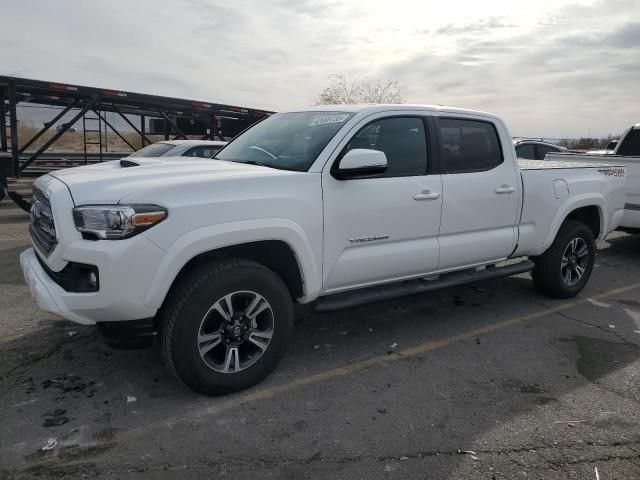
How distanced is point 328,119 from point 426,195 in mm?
997

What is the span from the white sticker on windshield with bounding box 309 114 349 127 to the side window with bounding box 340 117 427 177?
0.20m

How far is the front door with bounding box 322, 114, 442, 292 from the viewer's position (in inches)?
147

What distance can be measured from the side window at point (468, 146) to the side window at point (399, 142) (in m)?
0.24

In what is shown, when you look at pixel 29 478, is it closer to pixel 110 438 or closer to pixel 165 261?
pixel 110 438

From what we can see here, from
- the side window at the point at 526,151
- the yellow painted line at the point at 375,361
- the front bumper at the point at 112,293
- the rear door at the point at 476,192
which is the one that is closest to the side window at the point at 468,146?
the rear door at the point at 476,192

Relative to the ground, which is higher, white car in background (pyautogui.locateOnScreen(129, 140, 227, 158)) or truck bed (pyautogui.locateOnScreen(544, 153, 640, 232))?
white car in background (pyautogui.locateOnScreen(129, 140, 227, 158))

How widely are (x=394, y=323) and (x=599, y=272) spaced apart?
3883 mm

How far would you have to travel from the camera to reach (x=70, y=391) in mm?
3410

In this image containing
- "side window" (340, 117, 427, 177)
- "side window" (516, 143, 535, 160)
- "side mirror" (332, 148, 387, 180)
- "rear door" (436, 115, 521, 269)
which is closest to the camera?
"side mirror" (332, 148, 387, 180)

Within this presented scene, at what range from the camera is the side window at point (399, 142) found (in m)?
4.04

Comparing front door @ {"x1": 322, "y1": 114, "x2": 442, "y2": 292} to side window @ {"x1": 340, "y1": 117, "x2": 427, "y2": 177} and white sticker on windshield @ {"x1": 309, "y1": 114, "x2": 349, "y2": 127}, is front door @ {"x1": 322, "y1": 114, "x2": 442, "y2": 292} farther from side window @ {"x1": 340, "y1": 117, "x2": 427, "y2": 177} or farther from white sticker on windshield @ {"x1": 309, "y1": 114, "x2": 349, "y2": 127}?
white sticker on windshield @ {"x1": 309, "y1": 114, "x2": 349, "y2": 127}

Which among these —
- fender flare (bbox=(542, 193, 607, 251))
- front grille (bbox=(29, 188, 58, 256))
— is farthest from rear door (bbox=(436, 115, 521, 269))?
front grille (bbox=(29, 188, 58, 256))

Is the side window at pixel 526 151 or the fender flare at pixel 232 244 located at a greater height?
the side window at pixel 526 151

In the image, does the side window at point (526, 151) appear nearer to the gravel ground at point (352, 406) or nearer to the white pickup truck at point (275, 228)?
the white pickup truck at point (275, 228)
